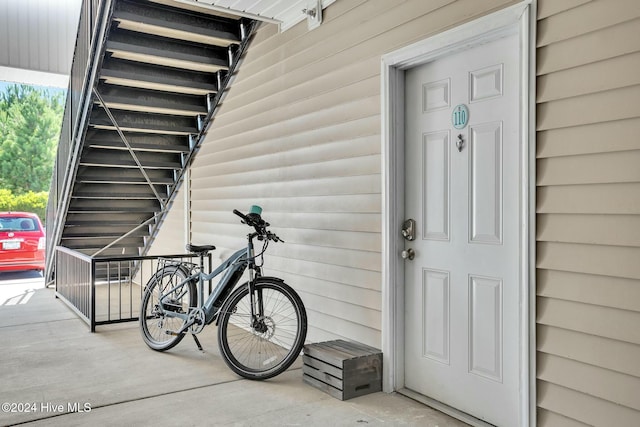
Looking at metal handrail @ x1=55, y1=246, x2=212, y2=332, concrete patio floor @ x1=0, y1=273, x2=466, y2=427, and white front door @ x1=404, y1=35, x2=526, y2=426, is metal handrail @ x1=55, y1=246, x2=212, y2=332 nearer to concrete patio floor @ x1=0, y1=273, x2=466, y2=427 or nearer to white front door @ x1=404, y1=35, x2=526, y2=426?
concrete patio floor @ x1=0, y1=273, x2=466, y2=427

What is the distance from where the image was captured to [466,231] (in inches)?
108

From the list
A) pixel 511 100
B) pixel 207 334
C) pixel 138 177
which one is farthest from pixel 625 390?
pixel 138 177

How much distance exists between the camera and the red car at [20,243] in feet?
26.1

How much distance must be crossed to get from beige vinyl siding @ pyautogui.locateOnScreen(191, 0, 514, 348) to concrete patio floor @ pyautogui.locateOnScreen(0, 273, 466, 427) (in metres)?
0.55

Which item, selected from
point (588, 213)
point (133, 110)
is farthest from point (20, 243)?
point (588, 213)

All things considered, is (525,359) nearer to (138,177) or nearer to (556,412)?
(556,412)

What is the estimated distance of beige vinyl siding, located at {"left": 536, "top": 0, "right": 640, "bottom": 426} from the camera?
1953mm

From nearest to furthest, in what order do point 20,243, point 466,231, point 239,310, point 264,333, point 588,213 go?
point 588,213 < point 466,231 < point 264,333 < point 239,310 < point 20,243

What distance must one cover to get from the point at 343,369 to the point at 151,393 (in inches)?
44.8

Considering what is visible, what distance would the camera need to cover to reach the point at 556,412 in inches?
86.8

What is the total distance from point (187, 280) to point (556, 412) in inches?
104

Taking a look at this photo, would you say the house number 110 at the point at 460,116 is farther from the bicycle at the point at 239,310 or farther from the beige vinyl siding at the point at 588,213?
the bicycle at the point at 239,310

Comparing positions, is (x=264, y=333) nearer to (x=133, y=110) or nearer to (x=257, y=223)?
(x=257, y=223)

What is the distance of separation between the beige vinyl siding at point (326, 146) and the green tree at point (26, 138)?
11.2 metres
